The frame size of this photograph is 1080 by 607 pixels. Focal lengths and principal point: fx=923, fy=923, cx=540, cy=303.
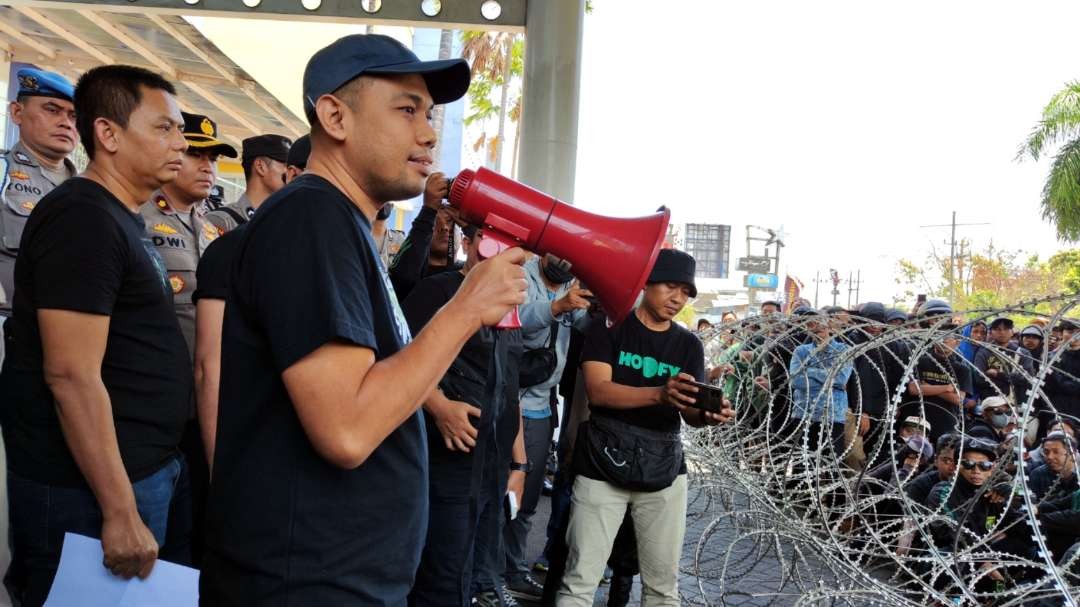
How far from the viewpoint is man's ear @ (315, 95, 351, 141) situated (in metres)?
1.70

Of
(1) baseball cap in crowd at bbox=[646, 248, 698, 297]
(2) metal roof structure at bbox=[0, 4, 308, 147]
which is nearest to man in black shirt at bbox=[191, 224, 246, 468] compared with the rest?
(1) baseball cap in crowd at bbox=[646, 248, 698, 297]

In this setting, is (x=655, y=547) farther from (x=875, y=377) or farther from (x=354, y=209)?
(x=875, y=377)

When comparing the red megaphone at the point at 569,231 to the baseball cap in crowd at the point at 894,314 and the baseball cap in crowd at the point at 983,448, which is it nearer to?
the baseball cap in crowd at the point at 983,448

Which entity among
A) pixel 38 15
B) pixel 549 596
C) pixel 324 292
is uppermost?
pixel 38 15

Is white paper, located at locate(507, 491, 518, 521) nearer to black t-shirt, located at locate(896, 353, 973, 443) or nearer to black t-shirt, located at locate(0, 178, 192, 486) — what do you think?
black t-shirt, located at locate(0, 178, 192, 486)

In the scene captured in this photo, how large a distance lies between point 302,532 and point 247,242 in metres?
0.51

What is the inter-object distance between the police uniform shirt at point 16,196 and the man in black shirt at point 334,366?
203cm

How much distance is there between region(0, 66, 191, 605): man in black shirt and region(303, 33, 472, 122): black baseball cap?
94cm

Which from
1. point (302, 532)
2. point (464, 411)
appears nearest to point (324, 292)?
point (302, 532)

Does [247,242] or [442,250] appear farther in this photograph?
[442,250]

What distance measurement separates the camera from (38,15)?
11156 mm

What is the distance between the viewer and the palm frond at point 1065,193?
2469 cm

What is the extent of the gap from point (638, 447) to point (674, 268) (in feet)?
2.85

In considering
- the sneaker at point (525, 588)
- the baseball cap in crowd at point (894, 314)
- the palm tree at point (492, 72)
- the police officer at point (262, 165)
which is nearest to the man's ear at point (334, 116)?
the police officer at point (262, 165)
